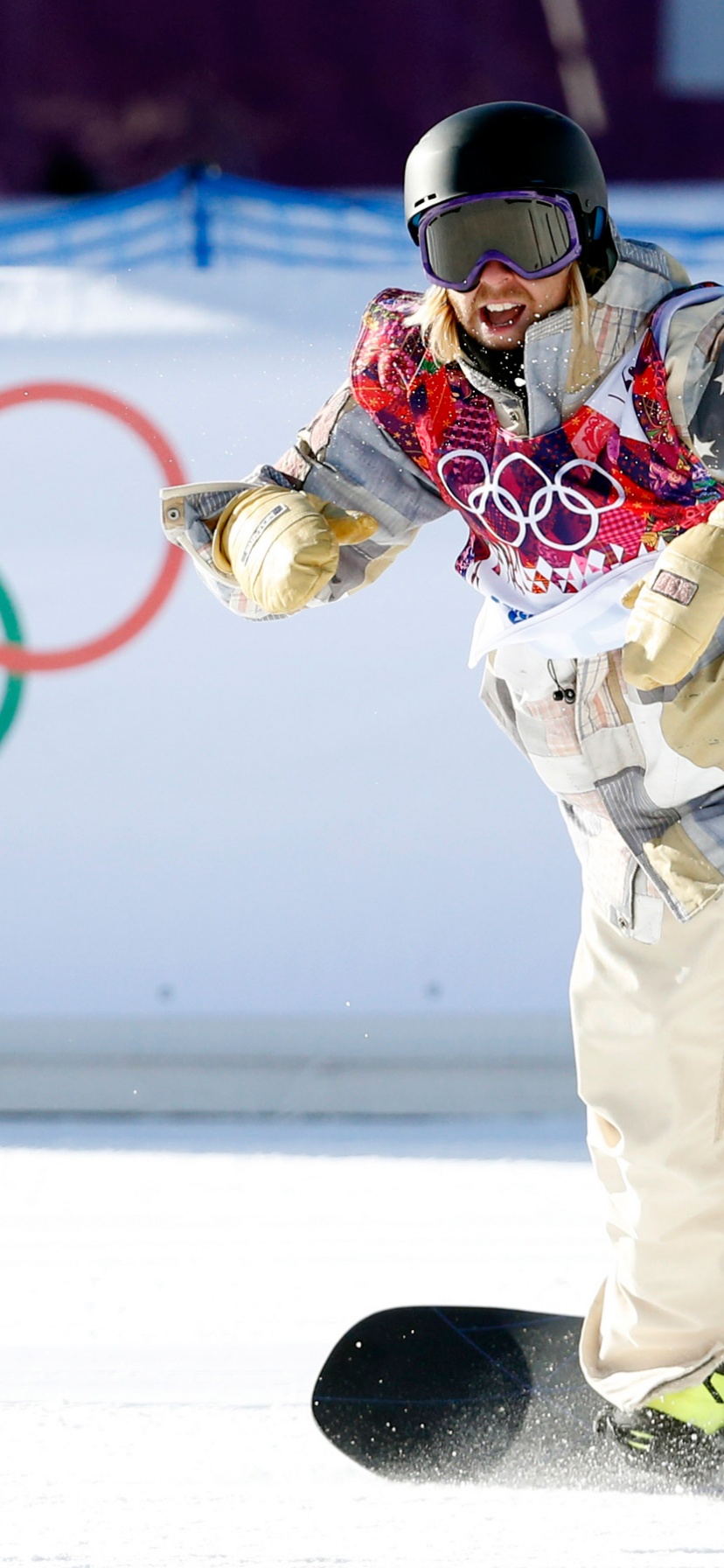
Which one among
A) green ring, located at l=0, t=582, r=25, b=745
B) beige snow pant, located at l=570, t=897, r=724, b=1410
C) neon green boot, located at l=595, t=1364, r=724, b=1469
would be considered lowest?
neon green boot, located at l=595, t=1364, r=724, b=1469

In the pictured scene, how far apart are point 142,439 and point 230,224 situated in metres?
0.44

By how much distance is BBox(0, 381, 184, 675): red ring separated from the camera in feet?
9.96

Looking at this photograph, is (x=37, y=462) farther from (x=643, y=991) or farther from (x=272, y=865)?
(x=643, y=991)

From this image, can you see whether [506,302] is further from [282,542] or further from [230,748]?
[230,748]

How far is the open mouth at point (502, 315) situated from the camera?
59.1 inches

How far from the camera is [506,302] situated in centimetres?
150

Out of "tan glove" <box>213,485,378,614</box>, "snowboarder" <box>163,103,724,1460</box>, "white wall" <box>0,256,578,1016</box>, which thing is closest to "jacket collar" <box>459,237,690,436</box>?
"snowboarder" <box>163,103,724,1460</box>

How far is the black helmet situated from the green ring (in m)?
1.72

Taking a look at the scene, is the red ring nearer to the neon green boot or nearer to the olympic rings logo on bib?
the olympic rings logo on bib

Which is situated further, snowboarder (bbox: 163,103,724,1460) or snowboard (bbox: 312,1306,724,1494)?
snowboard (bbox: 312,1306,724,1494)

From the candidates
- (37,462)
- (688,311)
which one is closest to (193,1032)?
(37,462)

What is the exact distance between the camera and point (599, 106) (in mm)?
3000

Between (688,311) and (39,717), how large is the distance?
1.85 m

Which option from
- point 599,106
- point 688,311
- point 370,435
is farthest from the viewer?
point 599,106
